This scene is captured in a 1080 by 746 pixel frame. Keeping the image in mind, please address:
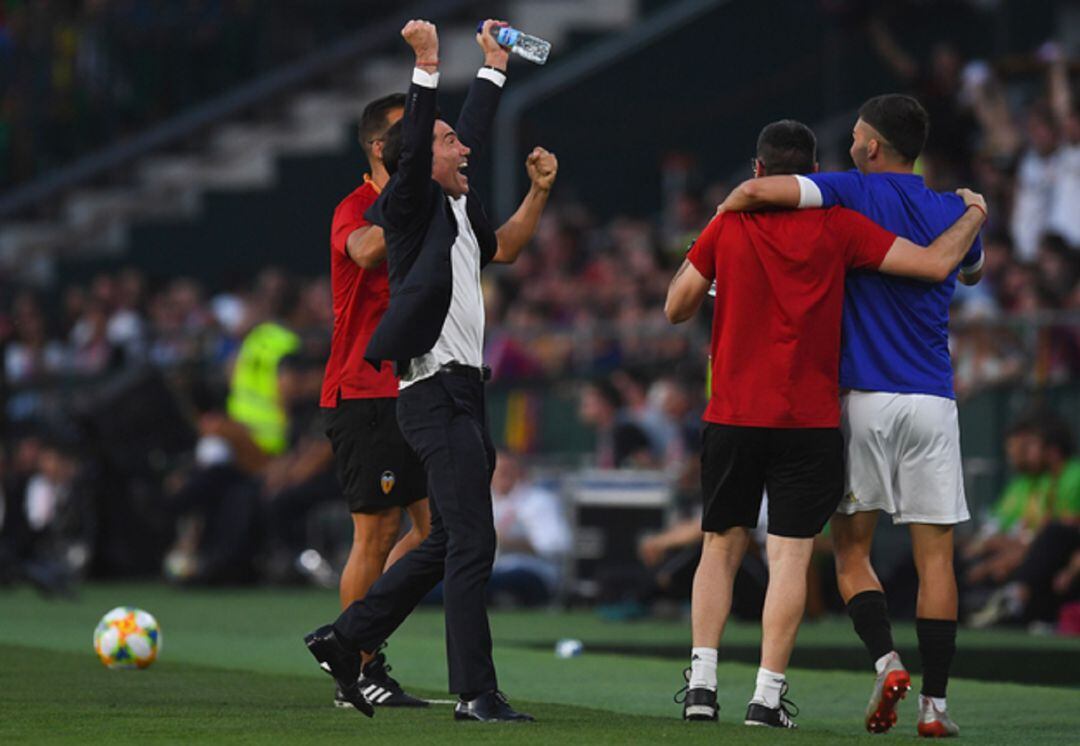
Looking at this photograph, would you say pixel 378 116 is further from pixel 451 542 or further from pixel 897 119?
pixel 897 119

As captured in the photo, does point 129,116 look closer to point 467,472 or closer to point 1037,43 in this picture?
point 1037,43

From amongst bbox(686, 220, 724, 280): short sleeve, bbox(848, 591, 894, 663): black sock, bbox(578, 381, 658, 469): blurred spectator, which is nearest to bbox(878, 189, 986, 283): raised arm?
bbox(686, 220, 724, 280): short sleeve

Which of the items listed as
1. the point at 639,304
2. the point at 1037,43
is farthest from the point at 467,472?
the point at 1037,43

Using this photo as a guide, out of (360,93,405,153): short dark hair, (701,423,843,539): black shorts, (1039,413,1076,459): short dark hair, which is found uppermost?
(360,93,405,153): short dark hair

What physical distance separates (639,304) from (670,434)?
6.44ft

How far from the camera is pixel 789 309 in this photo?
26.8 ft

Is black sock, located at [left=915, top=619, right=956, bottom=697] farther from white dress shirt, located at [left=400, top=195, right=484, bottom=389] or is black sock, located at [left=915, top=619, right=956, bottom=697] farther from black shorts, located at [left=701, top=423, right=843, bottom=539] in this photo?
white dress shirt, located at [left=400, top=195, right=484, bottom=389]

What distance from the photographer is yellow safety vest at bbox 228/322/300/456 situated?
814 inches

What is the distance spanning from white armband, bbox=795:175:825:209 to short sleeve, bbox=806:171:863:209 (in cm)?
3

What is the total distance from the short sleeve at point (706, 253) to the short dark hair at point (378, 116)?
1.41 metres

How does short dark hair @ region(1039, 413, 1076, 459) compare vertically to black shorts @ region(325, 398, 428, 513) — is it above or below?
above

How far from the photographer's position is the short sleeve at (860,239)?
26.8ft

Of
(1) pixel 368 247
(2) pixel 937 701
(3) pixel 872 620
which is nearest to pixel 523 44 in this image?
(1) pixel 368 247

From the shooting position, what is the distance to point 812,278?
8.18 metres
